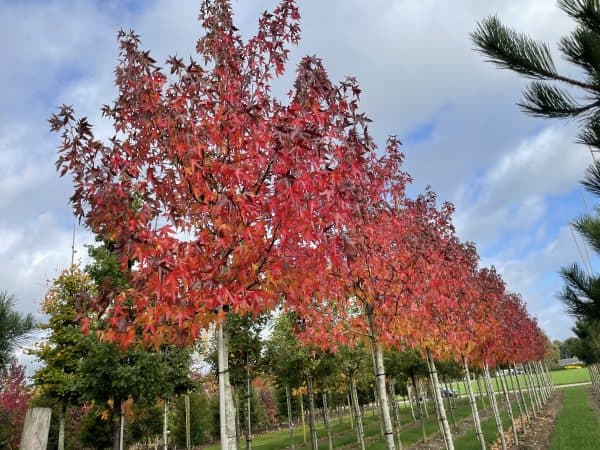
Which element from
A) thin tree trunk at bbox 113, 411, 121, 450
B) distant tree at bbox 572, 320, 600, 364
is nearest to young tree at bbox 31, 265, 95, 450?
thin tree trunk at bbox 113, 411, 121, 450

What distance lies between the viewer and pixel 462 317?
1131 centimetres

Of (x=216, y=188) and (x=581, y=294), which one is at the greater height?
(x=216, y=188)

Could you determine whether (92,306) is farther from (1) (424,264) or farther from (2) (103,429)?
(2) (103,429)

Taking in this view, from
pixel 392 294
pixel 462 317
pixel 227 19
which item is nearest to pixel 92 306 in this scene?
pixel 227 19

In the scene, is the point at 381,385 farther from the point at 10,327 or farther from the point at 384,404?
the point at 10,327

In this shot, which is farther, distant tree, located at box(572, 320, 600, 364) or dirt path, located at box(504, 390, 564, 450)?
dirt path, located at box(504, 390, 564, 450)

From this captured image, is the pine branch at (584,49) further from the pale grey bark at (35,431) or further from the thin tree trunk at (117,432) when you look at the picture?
the thin tree trunk at (117,432)

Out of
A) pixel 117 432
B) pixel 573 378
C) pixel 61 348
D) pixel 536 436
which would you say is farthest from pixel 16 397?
pixel 573 378

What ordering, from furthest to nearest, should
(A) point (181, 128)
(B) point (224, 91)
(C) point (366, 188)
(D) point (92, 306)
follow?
1. (C) point (366, 188)
2. (B) point (224, 91)
3. (A) point (181, 128)
4. (D) point (92, 306)

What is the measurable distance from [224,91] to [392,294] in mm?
4427

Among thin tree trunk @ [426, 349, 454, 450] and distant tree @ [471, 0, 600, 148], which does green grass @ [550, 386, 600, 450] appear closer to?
thin tree trunk @ [426, 349, 454, 450]

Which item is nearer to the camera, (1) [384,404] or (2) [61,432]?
Answer: (1) [384,404]

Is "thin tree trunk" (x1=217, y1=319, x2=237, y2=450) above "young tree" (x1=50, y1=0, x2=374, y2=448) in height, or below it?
below

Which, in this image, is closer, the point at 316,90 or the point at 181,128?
the point at 316,90
